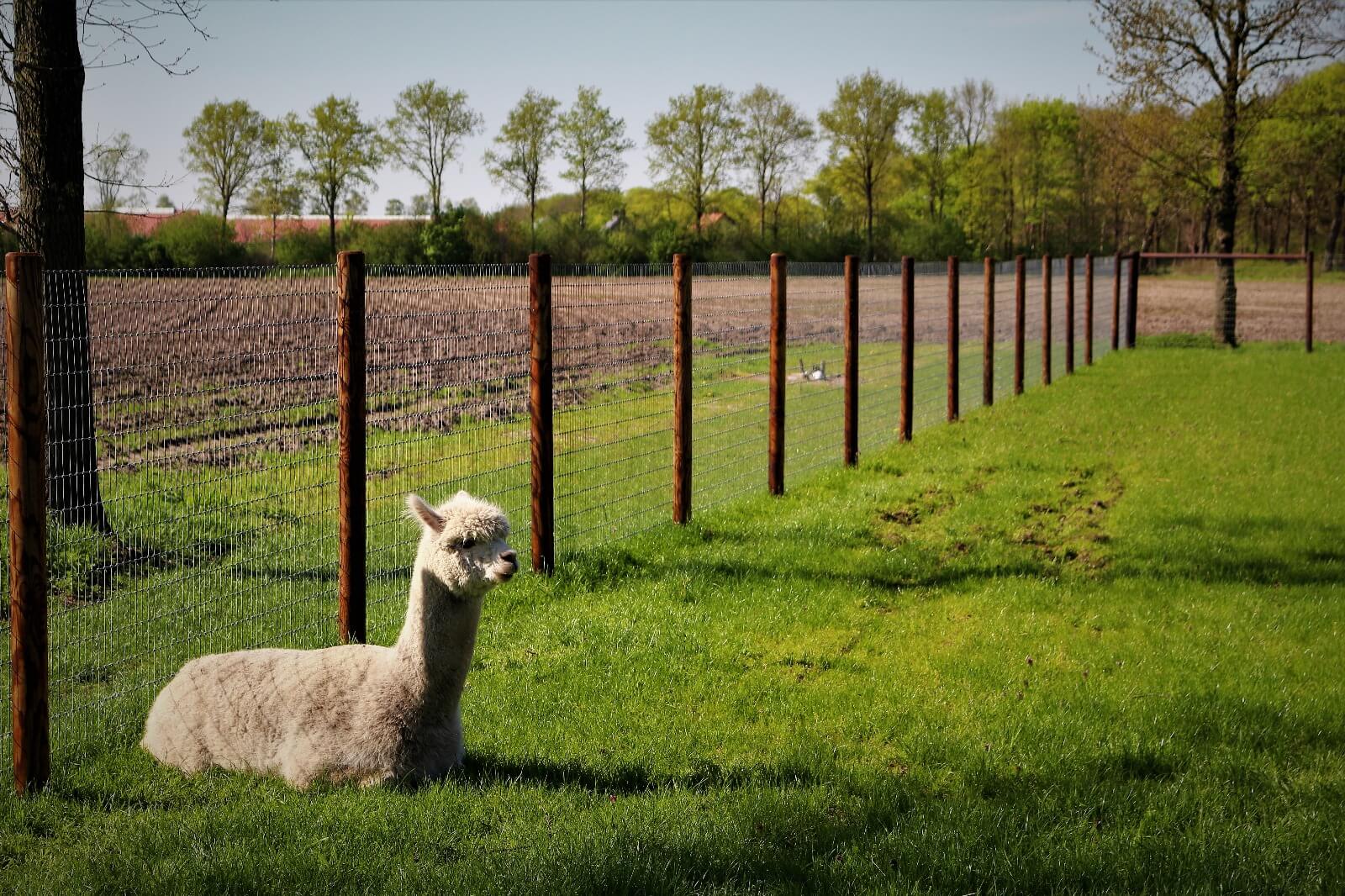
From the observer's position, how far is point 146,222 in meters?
54.0

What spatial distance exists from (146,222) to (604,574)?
2085 inches

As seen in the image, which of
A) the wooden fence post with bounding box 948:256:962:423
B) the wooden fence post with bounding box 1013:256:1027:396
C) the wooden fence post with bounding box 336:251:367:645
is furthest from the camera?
the wooden fence post with bounding box 1013:256:1027:396

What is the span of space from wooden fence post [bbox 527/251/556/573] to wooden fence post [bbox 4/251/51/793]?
3903 millimetres

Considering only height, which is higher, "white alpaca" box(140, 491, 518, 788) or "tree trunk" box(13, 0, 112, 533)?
"tree trunk" box(13, 0, 112, 533)

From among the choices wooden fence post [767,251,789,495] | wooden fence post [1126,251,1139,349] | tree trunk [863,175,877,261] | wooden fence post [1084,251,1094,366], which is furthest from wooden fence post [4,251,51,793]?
tree trunk [863,175,877,261]

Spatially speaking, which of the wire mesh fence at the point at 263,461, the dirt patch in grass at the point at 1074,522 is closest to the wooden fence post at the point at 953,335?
the wire mesh fence at the point at 263,461

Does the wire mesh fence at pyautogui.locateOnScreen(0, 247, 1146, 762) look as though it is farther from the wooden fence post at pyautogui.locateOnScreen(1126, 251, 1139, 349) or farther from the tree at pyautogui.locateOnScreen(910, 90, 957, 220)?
the tree at pyautogui.locateOnScreen(910, 90, 957, 220)

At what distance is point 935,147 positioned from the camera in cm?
9131

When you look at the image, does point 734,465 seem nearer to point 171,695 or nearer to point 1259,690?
point 1259,690

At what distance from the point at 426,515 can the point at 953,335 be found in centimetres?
1294

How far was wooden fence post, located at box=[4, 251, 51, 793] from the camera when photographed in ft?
16.1

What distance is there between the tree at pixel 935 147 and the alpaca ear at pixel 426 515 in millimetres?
87571

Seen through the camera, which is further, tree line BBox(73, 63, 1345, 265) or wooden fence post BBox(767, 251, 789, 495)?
tree line BBox(73, 63, 1345, 265)

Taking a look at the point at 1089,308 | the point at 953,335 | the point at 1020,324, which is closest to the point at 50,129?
the point at 953,335
